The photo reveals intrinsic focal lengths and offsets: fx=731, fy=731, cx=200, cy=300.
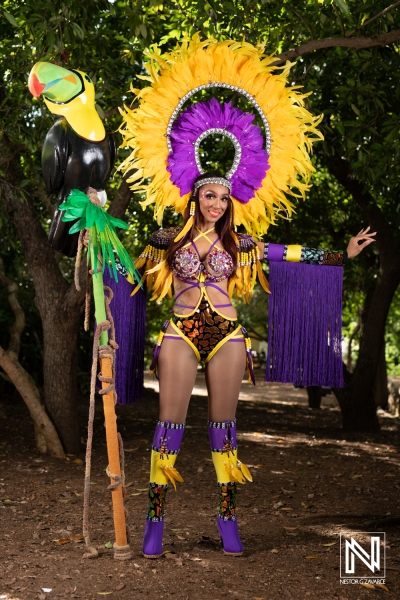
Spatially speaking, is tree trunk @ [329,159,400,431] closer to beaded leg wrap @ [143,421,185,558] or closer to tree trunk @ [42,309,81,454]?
tree trunk @ [42,309,81,454]

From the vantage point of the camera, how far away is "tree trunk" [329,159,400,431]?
727 cm

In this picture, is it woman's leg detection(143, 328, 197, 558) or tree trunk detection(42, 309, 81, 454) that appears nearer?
woman's leg detection(143, 328, 197, 558)

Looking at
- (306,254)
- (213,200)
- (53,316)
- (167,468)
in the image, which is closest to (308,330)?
(306,254)

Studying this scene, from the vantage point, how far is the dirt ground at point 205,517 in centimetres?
325

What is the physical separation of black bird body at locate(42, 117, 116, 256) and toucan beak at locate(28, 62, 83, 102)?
13 centimetres

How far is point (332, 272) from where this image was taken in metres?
3.96

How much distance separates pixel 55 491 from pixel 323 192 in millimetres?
5450

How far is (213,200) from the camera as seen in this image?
358cm

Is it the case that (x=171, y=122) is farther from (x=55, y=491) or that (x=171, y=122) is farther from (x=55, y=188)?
(x=55, y=491)

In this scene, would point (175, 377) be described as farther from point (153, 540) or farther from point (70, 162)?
Answer: point (70, 162)

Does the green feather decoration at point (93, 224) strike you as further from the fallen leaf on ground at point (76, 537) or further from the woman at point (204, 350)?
the fallen leaf on ground at point (76, 537)

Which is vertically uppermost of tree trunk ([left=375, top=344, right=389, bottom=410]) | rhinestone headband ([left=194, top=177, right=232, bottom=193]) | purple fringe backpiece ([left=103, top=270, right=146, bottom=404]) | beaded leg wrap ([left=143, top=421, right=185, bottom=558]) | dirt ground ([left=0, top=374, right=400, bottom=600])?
rhinestone headband ([left=194, top=177, right=232, bottom=193])

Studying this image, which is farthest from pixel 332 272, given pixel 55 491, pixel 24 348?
pixel 24 348

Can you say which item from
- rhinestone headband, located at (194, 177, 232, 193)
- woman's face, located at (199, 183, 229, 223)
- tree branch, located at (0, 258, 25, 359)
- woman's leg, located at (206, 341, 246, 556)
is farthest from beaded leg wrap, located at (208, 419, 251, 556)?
tree branch, located at (0, 258, 25, 359)
